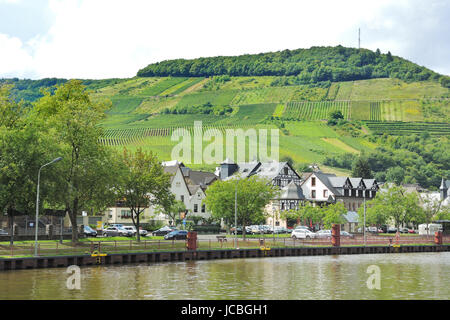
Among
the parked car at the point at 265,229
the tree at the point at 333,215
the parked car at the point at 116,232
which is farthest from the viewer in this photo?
the tree at the point at 333,215

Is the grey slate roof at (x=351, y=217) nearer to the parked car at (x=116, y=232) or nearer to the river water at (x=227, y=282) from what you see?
the parked car at (x=116, y=232)

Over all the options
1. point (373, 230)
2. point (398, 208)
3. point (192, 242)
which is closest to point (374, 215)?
point (373, 230)

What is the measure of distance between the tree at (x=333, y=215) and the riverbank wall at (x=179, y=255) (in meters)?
24.1

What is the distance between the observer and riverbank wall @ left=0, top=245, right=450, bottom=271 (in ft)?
211

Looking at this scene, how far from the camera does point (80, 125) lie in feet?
264

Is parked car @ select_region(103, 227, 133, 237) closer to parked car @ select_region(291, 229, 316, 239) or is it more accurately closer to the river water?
parked car @ select_region(291, 229, 316, 239)

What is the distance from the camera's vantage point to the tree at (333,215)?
137000mm

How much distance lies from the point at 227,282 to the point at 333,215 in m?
82.9

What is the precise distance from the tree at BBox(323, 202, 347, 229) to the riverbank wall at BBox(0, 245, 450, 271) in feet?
79.0

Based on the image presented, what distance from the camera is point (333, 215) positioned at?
449 ft

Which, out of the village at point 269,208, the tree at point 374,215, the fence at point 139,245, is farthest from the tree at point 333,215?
the fence at point 139,245

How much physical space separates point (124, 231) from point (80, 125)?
118 ft
